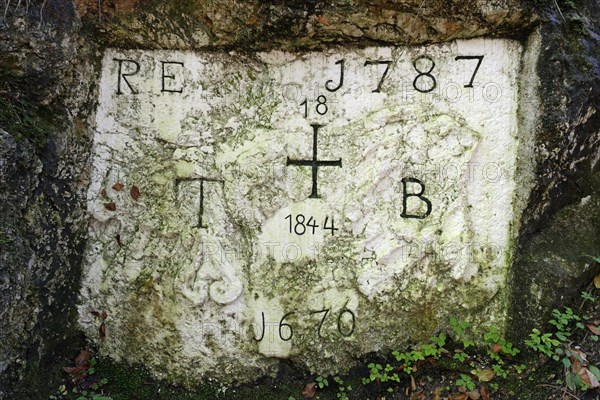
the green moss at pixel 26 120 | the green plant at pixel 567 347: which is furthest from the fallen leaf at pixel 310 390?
the green moss at pixel 26 120

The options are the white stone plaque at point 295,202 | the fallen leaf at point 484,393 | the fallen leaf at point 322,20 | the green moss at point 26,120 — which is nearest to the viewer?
the green moss at point 26,120

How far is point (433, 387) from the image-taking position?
8.40ft

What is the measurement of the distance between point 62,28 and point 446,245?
7.95 feet

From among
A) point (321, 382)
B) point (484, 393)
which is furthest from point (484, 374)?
point (321, 382)

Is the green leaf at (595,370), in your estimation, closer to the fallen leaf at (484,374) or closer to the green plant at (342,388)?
the fallen leaf at (484,374)

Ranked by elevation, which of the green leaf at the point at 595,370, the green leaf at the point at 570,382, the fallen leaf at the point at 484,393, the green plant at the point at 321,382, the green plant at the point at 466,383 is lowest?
the green plant at the point at 321,382

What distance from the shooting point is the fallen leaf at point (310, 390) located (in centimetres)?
261

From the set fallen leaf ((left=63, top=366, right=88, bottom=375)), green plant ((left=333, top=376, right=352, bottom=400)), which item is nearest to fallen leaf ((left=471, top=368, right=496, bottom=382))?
green plant ((left=333, top=376, right=352, bottom=400))

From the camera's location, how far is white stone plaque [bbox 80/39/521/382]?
2.66 m

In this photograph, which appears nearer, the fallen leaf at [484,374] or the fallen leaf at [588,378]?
the fallen leaf at [588,378]

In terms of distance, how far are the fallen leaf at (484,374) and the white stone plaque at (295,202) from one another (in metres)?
0.30

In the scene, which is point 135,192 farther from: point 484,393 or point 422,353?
A: point 484,393

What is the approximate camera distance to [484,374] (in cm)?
252

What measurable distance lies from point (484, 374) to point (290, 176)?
1.53 meters
